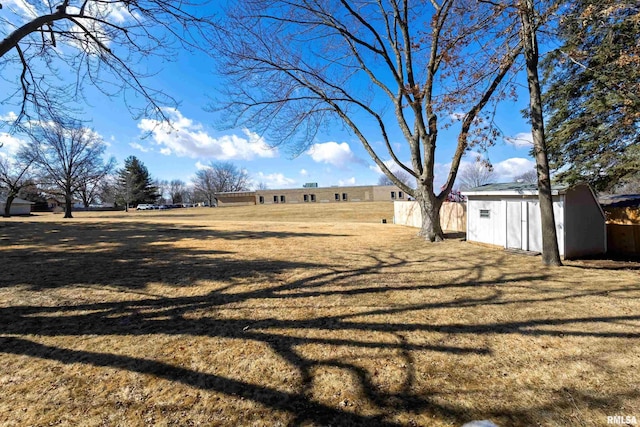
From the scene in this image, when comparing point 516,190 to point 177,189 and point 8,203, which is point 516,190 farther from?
point 177,189

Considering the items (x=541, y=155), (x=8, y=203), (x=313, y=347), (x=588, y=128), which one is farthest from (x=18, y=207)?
(x=588, y=128)

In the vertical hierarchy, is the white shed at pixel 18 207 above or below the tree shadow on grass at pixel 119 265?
above

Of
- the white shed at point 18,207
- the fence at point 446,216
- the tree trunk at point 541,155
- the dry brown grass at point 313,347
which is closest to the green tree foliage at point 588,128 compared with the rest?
the tree trunk at point 541,155

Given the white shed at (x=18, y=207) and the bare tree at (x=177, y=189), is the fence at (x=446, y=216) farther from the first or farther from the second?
the bare tree at (x=177, y=189)

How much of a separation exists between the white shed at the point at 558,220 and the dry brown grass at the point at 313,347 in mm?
2430

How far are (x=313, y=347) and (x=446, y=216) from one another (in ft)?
53.7

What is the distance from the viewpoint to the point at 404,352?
9.98 feet

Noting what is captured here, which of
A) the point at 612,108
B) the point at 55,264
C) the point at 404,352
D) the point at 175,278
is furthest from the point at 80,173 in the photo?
the point at 612,108

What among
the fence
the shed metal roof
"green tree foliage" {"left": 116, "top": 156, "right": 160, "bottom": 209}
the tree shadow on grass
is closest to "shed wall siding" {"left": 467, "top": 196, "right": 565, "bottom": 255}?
the shed metal roof

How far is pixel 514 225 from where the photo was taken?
927 centimetres

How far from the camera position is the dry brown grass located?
2.25m

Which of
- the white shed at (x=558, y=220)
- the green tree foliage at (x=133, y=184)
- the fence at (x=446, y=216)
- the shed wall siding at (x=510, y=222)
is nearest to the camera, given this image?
the white shed at (x=558, y=220)

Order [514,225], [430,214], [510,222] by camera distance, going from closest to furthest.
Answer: [514,225]
[510,222]
[430,214]

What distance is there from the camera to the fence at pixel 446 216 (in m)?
16.3
